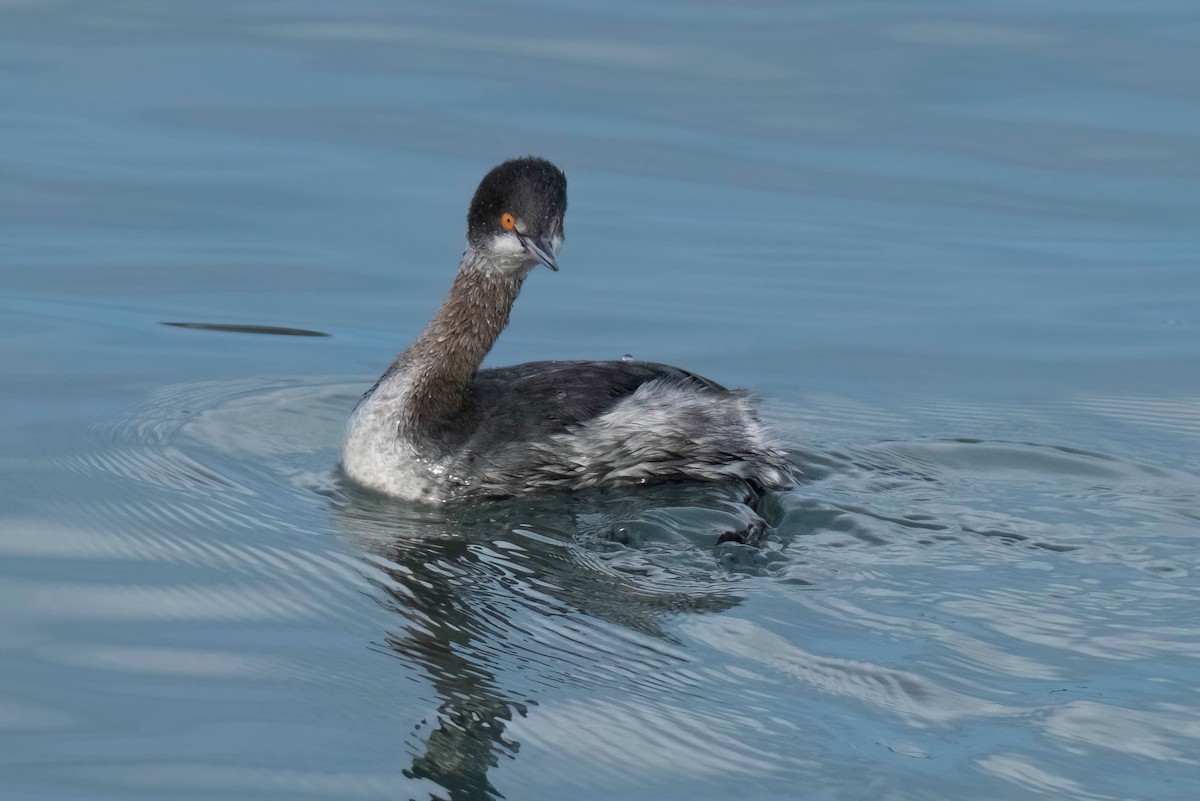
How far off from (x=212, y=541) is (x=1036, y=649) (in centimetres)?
302

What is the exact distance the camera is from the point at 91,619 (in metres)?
6.21

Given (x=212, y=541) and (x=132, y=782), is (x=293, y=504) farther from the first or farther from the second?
(x=132, y=782)

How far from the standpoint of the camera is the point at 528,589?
21.5 ft

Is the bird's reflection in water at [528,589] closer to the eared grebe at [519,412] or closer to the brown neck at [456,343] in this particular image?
the eared grebe at [519,412]

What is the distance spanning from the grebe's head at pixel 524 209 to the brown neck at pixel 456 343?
0.72ft

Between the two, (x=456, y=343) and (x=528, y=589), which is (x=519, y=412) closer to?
(x=456, y=343)

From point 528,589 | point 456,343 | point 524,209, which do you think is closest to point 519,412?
point 456,343

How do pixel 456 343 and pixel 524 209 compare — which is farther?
pixel 456 343

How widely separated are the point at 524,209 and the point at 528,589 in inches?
82.8

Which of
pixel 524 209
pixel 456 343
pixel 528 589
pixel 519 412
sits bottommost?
pixel 528 589

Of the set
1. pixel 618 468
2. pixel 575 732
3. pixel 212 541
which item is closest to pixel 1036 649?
pixel 575 732

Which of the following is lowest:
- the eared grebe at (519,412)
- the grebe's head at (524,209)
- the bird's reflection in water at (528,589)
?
the bird's reflection in water at (528,589)

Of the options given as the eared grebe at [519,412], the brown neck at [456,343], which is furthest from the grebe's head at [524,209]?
the brown neck at [456,343]

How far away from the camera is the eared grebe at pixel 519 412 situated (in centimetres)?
787
